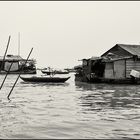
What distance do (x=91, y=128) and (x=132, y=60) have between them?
23084 millimetres

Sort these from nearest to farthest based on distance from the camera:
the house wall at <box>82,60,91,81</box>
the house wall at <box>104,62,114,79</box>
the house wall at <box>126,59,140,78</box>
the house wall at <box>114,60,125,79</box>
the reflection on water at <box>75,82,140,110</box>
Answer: the reflection on water at <box>75,82,140,110</box> → the house wall at <box>126,59,140,78</box> → the house wall at <box>114,60,125,79</box> → the house wall at <box>104,62,114,79</box> → the house wall at <box>82,60,91,81</box>

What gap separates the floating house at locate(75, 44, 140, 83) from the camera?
3095 cm

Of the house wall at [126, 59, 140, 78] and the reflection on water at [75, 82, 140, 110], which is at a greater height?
the house wall at [126, 59, 140, 78]

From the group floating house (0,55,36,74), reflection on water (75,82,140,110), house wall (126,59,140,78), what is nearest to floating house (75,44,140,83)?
house wall (126,59,140,78)

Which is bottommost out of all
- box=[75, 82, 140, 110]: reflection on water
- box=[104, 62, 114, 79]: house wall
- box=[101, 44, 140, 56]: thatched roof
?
box=[75, 82, 140, 110]: reflection on water

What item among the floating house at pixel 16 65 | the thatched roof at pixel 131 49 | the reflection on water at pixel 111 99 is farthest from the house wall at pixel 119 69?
the floating house at pixel 16 65

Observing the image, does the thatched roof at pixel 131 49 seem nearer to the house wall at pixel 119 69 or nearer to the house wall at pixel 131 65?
the house wall at pixel 131 65

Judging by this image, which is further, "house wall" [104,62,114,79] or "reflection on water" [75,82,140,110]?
"house wall" [104,62,114,79]

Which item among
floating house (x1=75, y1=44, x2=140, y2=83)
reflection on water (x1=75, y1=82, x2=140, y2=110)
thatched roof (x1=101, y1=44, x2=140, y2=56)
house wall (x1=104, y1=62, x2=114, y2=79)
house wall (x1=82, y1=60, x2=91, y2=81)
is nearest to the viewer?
reflection on water (x1=75, y1=82, x2=140, y2=110)

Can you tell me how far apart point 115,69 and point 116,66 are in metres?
0.35

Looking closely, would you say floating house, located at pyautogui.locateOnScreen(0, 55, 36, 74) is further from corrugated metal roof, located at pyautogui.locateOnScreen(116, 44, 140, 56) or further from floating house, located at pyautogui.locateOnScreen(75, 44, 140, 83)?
corrugated metal roof, located at pyautogui.locateOnScreen(116, 44, 140, 56)

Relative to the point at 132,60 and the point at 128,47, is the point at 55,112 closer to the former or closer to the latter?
the point at 132,60

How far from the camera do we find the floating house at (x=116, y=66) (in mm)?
30953

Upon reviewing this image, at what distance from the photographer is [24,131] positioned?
8.73 meters
